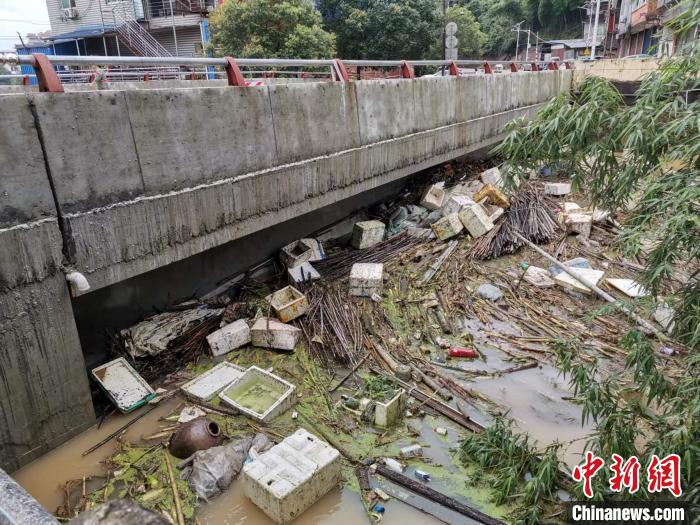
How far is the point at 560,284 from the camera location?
7.60 meters

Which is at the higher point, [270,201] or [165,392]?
[270,201]

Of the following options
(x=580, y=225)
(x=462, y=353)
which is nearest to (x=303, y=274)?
(x=462, y=353)

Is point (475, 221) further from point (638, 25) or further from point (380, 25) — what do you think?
point (638, 25)

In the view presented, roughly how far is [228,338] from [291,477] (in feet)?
8.28

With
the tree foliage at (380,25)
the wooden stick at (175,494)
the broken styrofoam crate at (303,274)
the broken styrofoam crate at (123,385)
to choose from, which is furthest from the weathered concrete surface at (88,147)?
the tree foliage at (380,25)

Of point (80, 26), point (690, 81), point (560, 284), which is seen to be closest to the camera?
point (690, 81)

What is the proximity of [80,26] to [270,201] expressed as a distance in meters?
24.6

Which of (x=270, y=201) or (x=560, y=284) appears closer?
(x=270, y=201)

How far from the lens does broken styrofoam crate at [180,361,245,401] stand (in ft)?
→ 17.1

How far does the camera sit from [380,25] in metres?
23.6

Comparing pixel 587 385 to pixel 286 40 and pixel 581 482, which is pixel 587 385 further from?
pixel 286 40

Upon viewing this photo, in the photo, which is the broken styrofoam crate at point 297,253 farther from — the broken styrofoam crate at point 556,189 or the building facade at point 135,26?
the building facade at point 135,26

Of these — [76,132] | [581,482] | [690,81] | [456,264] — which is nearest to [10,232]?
[76,132]

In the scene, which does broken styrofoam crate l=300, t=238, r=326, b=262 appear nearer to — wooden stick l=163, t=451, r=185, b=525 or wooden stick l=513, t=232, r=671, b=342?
wooden stick l=513, t=232, r=671, b=342
